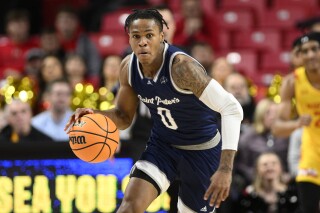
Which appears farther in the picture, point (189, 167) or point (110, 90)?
point (110, 90)

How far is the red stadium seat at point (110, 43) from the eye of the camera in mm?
12025

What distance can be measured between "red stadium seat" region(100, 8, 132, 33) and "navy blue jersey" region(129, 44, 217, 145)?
609cm

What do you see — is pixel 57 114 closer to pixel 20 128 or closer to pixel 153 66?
pixel 20 128

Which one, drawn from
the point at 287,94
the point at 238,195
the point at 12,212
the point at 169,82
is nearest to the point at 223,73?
the point at 238,195

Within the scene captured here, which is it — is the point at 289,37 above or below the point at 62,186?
above

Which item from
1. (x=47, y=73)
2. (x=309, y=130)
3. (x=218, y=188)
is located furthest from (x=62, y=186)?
(x=47, y=73)

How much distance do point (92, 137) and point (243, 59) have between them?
19.6ft

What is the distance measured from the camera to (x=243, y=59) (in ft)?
38.5

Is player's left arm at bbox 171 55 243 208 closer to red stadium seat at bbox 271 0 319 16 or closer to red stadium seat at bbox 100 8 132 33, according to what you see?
red stadium seat at bbox 271 0 319 16

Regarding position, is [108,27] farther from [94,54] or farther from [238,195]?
[238,195]

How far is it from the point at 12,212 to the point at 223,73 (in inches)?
128

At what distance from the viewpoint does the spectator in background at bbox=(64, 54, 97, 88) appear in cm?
1075

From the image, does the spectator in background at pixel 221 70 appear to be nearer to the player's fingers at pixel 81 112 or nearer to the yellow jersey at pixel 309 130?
the yellow jersey at pixel 309 130

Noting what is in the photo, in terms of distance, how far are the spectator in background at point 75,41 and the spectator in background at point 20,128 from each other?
2224mm
